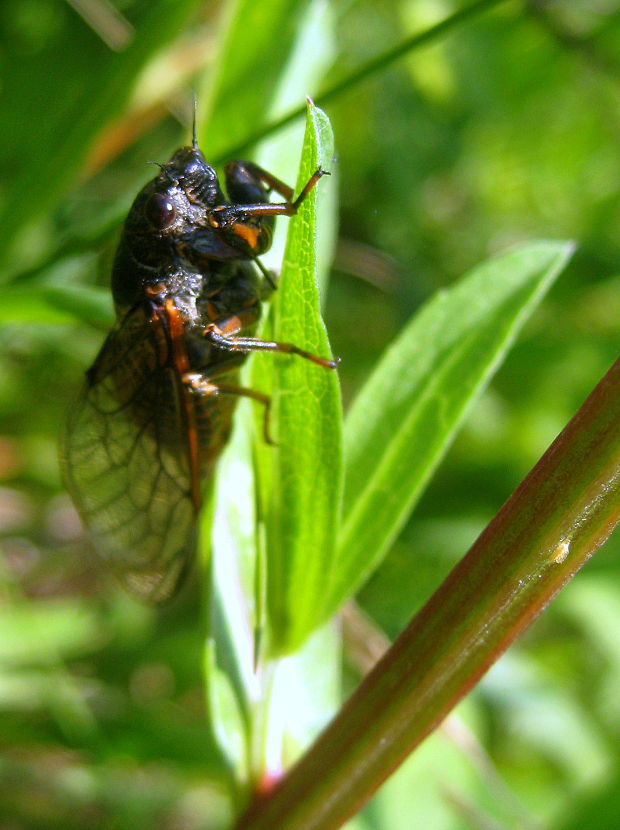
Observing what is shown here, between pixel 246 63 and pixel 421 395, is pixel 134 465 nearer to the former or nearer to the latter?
pixel 421 395

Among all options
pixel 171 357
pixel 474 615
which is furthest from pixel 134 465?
pixel 474 615

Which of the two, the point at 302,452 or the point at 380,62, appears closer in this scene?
the point at 302,452

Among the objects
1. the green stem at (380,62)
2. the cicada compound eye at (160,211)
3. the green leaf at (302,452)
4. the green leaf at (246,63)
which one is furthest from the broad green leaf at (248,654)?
the green leaf at (246,63)

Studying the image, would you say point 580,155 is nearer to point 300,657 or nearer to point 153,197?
point 153,197

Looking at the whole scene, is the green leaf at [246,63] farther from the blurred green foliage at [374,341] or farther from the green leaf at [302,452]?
the green leaf at [302,452]

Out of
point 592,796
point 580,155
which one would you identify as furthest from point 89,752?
point 580,155
